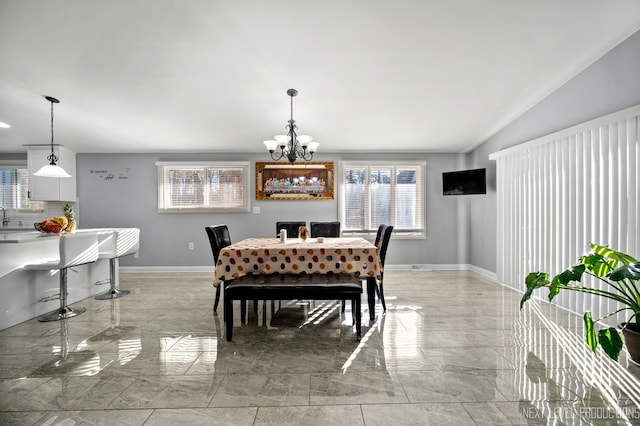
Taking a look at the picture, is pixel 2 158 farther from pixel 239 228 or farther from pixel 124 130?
pixel 239 228

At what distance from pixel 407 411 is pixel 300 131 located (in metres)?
4.13

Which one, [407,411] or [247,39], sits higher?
[247,39]

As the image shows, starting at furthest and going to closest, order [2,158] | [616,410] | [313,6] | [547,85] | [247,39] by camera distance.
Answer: [2,158], [547,85], [247,39], [313,6], [616,410]

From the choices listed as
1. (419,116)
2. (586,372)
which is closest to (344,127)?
(419,116)

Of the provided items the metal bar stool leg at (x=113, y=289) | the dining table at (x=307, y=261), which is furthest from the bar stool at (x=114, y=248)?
the dining table at (x=307, y=261)

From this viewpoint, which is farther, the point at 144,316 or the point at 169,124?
the point at 169,124

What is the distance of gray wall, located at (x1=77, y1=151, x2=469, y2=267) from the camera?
5812 mm

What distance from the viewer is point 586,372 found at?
2.11 m

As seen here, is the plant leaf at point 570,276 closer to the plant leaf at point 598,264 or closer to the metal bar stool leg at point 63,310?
the plant leaf at point 598,264

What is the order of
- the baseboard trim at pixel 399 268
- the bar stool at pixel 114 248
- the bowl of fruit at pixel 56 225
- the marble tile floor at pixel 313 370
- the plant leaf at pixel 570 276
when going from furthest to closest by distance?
the baseboard trim at pixel 399 268
the bar stool at pixel 114 248
the bowl of fruit at pixel 56 225
the plant leaf at pixel 570 276
the marble tile floor at pixel 313 370

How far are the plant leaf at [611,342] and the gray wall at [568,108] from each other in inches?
86.6

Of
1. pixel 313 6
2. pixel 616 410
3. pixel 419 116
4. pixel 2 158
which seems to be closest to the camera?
pixel 616 410

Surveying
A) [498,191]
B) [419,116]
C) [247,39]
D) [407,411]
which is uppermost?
[247,39]

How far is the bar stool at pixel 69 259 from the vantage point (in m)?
3.16
